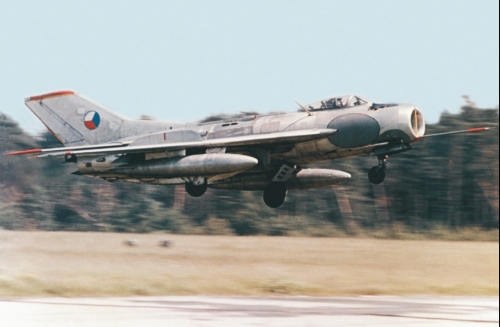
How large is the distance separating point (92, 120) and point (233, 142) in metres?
4.36

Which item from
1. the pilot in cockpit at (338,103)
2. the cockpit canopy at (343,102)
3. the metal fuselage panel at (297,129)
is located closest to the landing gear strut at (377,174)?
the metal fuselage panel at (297,129)

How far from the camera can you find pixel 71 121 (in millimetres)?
23922

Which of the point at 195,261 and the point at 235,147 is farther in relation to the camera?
the point at 195,261

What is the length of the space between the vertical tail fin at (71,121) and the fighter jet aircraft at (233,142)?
0.09 feet

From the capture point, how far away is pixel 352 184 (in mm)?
48094

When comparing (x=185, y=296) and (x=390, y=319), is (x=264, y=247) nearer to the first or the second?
(x=185, y=296)

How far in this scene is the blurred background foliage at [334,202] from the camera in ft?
104

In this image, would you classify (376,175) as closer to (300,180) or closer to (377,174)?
(377,174)

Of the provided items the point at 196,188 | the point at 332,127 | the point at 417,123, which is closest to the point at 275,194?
the point at 196,188

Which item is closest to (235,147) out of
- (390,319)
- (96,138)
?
(96,138)

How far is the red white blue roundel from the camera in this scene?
24.0m

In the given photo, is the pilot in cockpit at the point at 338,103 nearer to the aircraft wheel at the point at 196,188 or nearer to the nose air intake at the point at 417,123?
the nose air intake at the point at 417,123

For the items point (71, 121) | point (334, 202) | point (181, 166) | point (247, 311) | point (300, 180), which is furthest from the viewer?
point (334, 202)

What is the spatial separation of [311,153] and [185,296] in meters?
5.54
